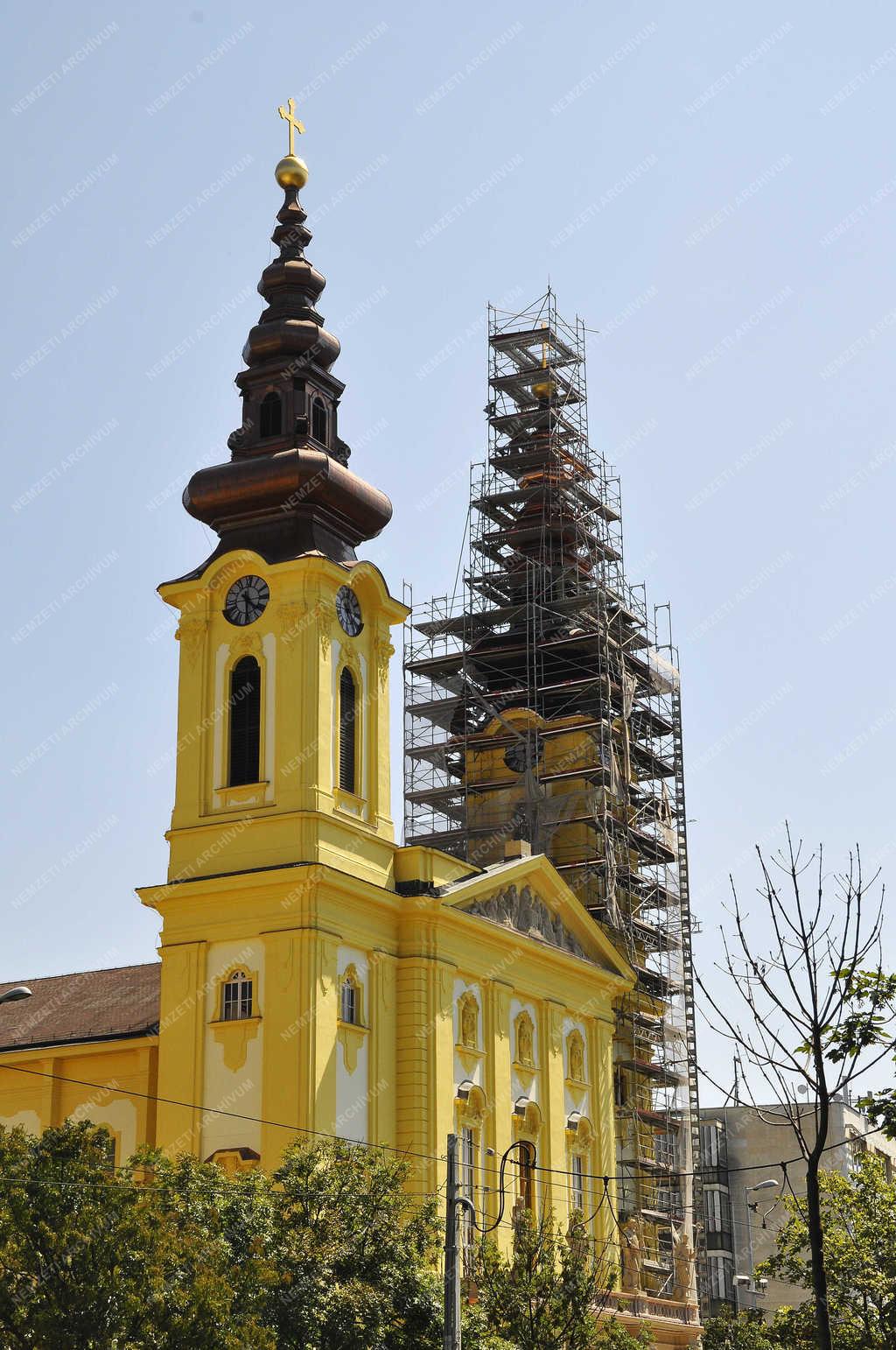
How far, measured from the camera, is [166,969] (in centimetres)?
4106

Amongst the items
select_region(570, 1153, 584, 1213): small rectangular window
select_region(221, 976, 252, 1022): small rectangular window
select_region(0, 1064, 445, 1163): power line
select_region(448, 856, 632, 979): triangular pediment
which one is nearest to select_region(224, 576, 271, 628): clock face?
select_region(448, 856, 632, 979): triangular pediment

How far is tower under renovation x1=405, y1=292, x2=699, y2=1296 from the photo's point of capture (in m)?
54.4

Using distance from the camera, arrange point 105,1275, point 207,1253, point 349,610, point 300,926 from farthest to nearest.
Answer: point 349,610, point 300,926, point 207,1253, point 105,1275

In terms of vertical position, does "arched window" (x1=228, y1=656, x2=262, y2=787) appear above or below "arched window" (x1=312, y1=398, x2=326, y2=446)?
below

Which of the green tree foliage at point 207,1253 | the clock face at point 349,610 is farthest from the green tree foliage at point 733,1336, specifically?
the clock face at point 349,610

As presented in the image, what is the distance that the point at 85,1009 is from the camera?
45469mm

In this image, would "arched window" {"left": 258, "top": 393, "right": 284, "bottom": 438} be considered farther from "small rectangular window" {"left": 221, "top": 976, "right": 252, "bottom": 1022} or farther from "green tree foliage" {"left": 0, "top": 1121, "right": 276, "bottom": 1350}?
"green tree foliage" {"left": 0, "top": 1121, "right": 276, "bottom": 1350}

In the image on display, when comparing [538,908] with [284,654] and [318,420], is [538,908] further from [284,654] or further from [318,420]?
[318,420]

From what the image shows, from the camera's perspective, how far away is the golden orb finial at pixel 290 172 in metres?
49.3

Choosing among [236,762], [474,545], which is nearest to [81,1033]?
[236,762]

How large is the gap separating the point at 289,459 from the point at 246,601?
3.48 meters

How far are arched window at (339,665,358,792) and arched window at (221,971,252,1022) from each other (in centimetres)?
517

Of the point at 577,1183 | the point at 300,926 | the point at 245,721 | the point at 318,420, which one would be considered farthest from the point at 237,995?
the point at 318,420

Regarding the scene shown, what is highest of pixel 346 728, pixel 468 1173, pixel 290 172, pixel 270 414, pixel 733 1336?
pixel 290 172
